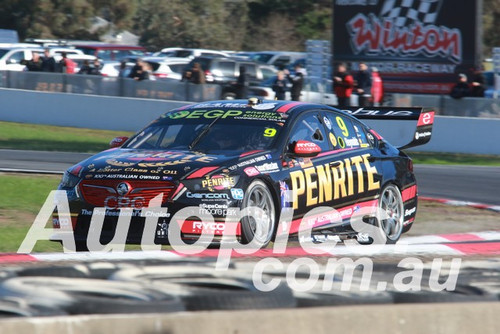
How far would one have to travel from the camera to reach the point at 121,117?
26266mm

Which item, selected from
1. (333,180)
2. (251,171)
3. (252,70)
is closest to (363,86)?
(252,70)

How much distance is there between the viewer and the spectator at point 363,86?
76.6 ft

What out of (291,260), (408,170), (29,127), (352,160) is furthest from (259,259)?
(29,127)

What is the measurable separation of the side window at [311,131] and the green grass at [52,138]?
40.7ft

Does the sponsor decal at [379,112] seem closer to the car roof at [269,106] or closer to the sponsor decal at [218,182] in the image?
the car roof at [269,106]

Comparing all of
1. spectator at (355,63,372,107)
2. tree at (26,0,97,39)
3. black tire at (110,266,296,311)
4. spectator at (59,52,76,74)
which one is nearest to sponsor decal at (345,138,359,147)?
black tire at (110,266,296,311)

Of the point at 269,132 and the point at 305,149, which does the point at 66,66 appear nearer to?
the point at 269,132

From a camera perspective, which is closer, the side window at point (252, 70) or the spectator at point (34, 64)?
the spectator at point (34, 64)

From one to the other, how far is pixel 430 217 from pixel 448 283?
6395 millimetres

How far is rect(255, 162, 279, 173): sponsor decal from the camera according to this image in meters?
8.31

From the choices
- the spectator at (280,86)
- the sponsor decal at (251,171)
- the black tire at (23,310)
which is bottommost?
the spectator at (280,86)

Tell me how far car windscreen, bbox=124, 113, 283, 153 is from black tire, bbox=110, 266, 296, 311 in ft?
11.5

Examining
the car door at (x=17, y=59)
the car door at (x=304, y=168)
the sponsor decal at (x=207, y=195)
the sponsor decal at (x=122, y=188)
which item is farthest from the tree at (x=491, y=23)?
the sponsor decal at (x=122, y=188)

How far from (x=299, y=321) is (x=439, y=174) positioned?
42.0 feet
